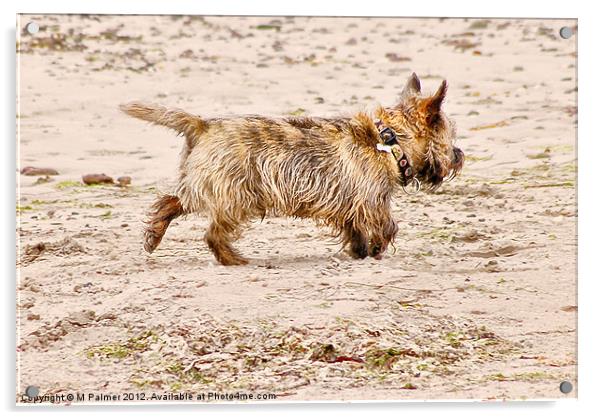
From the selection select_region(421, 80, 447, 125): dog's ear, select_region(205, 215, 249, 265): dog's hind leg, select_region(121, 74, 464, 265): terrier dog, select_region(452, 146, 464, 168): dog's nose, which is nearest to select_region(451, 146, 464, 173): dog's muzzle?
select_region(452, 146, 464, 168): dog's nose

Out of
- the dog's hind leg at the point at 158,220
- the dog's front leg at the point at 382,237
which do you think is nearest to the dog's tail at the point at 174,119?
the dog's hind leg at the point at 158,220

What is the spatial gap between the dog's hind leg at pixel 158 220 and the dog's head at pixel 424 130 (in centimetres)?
123

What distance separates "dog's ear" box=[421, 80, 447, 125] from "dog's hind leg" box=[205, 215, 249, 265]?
1146 mm

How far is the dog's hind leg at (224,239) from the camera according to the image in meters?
5.91

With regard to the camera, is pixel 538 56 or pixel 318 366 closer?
pixel 318 366

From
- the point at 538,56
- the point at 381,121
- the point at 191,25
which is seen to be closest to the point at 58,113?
the point at 191,25

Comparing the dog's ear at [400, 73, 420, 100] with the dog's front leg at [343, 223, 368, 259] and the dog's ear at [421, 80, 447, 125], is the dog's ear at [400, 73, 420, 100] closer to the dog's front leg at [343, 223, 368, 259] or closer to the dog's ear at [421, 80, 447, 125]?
the dog's ear at [421, 80, 447, 125]

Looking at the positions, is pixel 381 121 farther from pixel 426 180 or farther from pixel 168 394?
pixel 168 394

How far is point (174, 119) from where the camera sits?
597 centimetres

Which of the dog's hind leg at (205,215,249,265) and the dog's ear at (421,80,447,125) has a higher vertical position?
the dog's ear at (421,80,447,125)

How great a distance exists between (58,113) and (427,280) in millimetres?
2131

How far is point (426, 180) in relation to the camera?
19.9ft

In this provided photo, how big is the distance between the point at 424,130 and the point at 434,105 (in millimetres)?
141

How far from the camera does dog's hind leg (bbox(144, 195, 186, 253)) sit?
19.7 feet
